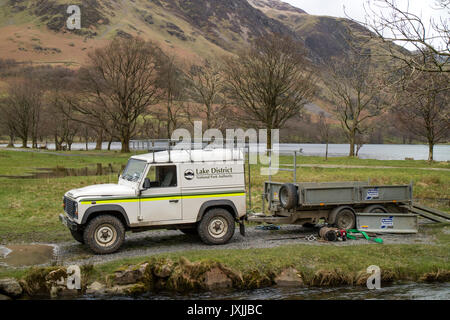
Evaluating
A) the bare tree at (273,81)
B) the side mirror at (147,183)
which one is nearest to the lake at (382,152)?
the bare tree at (273,81)

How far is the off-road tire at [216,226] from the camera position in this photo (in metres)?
13.1

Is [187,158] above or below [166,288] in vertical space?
above

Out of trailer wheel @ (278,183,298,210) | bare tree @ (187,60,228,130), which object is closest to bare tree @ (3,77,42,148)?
bare tree @ (187,60,228,130)

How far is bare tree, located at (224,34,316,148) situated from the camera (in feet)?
165

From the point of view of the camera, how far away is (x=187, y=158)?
1316cm

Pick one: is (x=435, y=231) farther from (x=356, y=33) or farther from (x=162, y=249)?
(x=162, y=249)

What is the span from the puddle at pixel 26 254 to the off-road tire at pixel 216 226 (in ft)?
14.1

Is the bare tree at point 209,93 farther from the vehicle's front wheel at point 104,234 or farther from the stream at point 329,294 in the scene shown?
the stream at point 329,294

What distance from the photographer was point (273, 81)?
50.3 metres

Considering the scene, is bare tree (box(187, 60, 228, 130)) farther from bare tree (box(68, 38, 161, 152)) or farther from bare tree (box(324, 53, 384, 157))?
bare tree (box(324, 53, 384, 157))

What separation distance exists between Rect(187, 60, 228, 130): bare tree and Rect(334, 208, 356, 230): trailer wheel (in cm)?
4243
